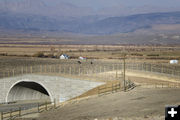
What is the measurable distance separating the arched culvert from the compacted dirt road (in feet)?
64.4

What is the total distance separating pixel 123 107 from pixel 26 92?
29.0 metres

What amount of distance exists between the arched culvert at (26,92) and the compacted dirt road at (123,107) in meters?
19.6

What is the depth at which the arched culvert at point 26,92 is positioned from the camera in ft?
170

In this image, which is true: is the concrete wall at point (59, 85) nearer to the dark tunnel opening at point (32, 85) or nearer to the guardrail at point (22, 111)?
the dark tunnel opening at point (32, 85)

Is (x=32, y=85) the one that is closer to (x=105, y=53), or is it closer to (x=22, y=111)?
(x=22, y=111)

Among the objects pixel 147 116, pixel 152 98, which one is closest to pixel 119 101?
pixel 152 98

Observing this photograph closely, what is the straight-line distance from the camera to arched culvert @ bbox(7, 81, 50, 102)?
51.9 meters

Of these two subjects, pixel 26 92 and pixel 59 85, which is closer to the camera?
pixel 59 85

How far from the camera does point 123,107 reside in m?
28.2

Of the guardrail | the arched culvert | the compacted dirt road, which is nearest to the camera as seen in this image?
the compacted dirt road

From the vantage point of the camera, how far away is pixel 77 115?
27.2 meters

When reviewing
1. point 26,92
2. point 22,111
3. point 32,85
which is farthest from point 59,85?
point 26,92

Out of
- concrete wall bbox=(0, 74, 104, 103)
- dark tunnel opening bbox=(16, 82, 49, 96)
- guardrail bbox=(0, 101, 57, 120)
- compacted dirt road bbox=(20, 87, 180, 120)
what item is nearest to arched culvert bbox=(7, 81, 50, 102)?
dark tunnel opening bbox=(16, 82, 49, 96)

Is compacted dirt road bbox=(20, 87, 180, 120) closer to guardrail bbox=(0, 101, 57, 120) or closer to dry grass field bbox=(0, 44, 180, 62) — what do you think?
guardrail bbox=(0, 101, 57, 120)
